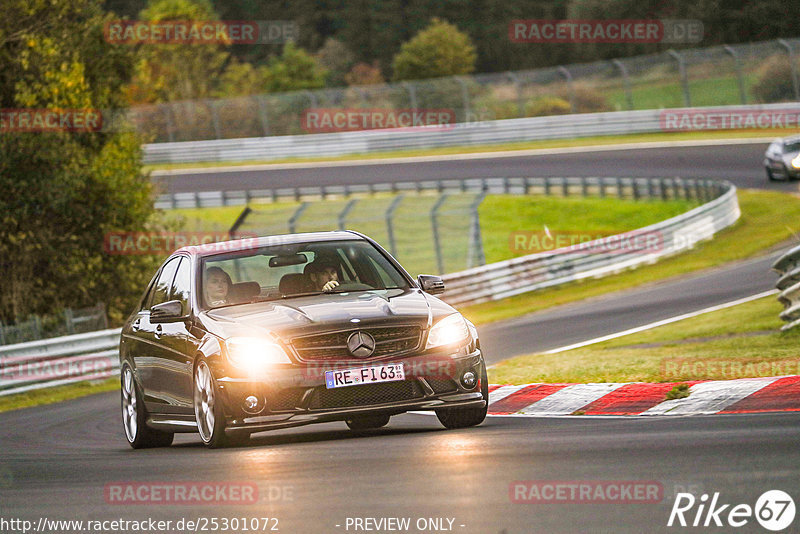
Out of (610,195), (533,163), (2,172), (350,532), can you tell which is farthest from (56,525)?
(533,163)

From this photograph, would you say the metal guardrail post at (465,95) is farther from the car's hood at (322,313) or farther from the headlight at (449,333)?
the headlight at (449,333)

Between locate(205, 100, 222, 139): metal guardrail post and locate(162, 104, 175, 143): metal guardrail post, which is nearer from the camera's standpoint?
locate(205, 100, 222, 139): metal guardrail post

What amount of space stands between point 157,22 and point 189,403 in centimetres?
6676

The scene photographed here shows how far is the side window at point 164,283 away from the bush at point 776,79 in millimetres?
42521

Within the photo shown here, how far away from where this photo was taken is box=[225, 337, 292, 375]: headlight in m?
8.84

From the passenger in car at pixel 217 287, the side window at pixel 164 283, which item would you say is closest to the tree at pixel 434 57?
the side window at pixel 164 283

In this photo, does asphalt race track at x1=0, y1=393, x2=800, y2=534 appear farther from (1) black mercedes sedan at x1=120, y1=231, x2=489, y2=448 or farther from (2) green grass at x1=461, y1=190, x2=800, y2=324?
(2) green grass at x1=461, y1=190, x2=800, y2=324

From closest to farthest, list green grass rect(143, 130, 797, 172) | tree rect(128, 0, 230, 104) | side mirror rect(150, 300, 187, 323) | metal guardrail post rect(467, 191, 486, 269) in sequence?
side mirror rect(150, 300, 187, 323), metal guardrail post rect(467, 191, 486, 269), green grass rect(143, 130, 797, 172), tree rect(128, 0, 230, 104)

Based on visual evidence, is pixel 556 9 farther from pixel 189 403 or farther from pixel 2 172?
pixel 189 403

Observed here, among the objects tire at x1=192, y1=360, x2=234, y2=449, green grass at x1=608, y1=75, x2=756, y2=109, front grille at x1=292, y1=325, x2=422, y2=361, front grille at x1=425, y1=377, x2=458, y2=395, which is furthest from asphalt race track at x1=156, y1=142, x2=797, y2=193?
front grille at x1=292, y1=325, x2=422, y2=361

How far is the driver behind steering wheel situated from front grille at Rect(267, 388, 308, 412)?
4.51ft

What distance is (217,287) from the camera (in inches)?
396

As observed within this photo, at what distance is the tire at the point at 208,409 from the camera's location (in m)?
9.05

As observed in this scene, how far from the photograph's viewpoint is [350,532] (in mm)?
5844
